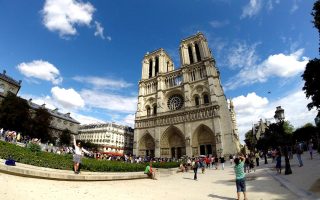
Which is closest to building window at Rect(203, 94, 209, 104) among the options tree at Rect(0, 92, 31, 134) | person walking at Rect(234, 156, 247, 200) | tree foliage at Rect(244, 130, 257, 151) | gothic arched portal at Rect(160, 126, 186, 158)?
gothic arched portal at Rect(160, 126, 186, 158)

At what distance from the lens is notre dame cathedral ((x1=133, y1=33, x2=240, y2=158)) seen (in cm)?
4069

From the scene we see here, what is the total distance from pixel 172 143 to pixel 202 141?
7507mm

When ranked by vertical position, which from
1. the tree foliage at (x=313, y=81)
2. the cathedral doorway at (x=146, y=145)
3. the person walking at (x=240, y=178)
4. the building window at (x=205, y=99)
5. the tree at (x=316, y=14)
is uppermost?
the building window at (x=205, y=99)

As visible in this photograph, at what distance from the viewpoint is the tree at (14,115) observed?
3559 centimetres

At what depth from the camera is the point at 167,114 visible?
4659cm

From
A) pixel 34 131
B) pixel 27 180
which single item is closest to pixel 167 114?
pixel 34 131

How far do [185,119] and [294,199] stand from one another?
123 ft

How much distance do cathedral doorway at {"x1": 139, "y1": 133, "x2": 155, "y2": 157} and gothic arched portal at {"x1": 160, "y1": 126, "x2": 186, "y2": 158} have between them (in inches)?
137

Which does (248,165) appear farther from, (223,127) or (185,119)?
(185,119)

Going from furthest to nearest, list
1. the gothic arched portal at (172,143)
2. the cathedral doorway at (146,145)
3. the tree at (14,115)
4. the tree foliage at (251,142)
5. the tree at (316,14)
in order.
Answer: the tree foliage at (251,142)
the cathedral doorway at (146,145)
the gothic arched portal at (172,143)
the tree at (14,115)
the tree at (316,14)

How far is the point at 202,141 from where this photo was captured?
42.0 m

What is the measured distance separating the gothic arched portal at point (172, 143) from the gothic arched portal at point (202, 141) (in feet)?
11.2

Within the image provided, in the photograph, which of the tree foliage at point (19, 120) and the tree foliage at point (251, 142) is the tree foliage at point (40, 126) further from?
the tree foliage at point (251, 142)

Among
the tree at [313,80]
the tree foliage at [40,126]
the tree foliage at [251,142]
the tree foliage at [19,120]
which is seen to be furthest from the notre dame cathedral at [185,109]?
the tree at [313,80]
